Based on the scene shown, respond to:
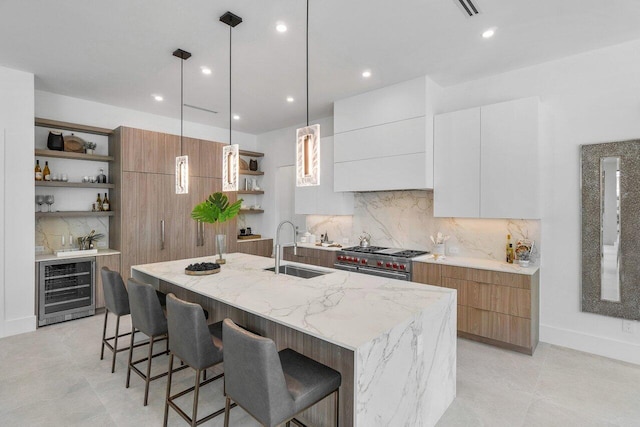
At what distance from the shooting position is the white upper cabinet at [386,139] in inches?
154

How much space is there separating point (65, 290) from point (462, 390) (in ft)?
15.5

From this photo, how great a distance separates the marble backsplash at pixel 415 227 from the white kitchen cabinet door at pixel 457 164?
353mm

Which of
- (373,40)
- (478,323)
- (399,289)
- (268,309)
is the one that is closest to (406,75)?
(373,40)

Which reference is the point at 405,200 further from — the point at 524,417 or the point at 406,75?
the point at 524,417

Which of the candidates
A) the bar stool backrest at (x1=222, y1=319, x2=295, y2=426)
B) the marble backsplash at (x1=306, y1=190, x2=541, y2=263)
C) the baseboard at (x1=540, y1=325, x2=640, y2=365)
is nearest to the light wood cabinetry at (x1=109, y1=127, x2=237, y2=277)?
the marble backsplash at (x1=306, y1=190, x2=541, y2=263)

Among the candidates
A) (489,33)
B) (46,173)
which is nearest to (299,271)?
(489,33)

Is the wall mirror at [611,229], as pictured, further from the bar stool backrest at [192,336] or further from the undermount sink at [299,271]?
the bar stool backrest at [192,336]

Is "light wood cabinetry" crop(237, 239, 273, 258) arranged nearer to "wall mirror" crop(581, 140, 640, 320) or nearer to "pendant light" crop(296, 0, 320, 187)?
"pendant light" crop(296, 0, 320, 187)

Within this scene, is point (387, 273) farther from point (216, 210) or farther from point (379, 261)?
point (216, 210)

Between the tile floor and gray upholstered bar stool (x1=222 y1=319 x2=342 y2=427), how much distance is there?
842 millimetres

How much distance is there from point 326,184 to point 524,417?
372 cm

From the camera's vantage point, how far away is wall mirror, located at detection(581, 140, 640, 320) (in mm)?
3098

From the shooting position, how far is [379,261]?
13.8ft

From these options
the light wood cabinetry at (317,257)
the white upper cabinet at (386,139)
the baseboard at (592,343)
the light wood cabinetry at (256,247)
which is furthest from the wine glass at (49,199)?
the baseboard at (592,343)
